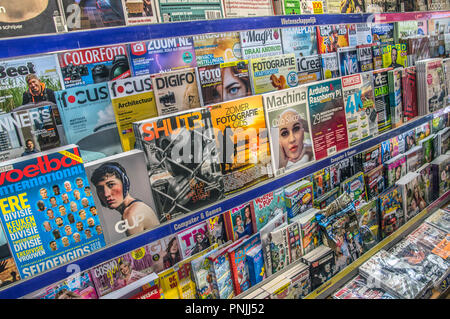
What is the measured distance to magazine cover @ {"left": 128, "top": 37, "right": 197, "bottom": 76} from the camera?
136 centimetres

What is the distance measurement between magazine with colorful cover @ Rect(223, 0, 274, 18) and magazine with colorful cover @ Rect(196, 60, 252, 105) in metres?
0.21

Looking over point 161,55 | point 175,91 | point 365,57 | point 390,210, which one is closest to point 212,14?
point 161,55

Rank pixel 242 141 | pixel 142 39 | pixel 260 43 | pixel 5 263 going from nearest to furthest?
1. pixel 5 263
2. pixel 142 39
3. pixel 242 141
4. pixel 260 43

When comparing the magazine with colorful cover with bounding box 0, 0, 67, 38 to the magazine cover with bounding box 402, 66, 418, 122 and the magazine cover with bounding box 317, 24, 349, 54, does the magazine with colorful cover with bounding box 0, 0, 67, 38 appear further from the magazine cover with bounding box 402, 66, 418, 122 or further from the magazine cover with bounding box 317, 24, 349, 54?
the magazine cover with bounding box 402, 66, 418, 122

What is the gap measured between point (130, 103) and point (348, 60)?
4.61 feet

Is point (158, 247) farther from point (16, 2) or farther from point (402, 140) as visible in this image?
point (402, 140)

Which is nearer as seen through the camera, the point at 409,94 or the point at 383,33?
the point at 409,94

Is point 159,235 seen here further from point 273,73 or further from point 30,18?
point 273,73

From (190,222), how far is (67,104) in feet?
2.00

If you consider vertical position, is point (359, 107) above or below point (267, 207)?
above

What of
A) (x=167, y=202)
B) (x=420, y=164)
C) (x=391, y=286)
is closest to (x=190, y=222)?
(x=167, y=202)

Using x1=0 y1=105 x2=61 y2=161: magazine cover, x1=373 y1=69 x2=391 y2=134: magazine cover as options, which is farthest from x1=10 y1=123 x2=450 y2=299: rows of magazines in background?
x1=373 y1=69 x2=391 y2=134: magazine cover

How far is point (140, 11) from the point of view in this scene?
128cm

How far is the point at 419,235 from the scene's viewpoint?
2.41 m
